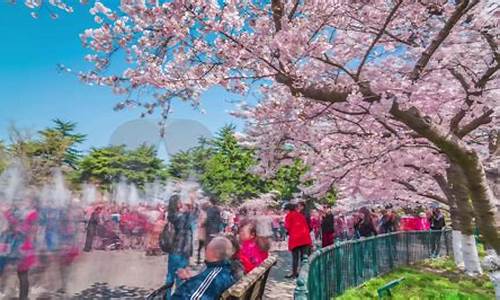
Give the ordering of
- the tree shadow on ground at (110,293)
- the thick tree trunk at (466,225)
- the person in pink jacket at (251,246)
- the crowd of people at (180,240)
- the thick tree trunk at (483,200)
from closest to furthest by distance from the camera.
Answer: the crowd of people at (180,240) → the person in pink jacket at (251,246) → the thick tree trunk at (483,200) → the tree shadow on ground at (110,293) → the thick tree trunk at (466,225)

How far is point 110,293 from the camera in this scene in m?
7.88

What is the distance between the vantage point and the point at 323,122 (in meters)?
11.6

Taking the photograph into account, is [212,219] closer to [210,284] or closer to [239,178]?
[210,284]

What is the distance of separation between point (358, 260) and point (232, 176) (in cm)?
2981

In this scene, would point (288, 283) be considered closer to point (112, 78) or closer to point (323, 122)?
point (323, 122)

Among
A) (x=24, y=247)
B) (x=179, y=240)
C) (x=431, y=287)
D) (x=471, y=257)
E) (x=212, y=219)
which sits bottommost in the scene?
(x=431, y=287)

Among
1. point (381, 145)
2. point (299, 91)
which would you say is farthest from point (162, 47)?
point (381, 145)

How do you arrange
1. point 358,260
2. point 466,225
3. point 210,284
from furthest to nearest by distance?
point 466,225
point 358,260
point 210,284

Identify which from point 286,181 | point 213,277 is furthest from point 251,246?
point 286,181

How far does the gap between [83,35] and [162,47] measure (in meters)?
1.53

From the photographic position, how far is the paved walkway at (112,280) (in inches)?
299

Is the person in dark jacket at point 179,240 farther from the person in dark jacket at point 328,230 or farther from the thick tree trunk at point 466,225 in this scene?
the thick tree trunk at point 466,225

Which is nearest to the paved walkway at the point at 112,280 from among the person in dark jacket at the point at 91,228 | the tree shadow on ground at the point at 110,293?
the tree shadow on ground at the point at 110,293

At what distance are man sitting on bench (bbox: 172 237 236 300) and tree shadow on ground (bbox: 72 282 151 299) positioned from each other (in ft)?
14.3
